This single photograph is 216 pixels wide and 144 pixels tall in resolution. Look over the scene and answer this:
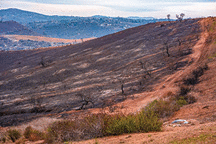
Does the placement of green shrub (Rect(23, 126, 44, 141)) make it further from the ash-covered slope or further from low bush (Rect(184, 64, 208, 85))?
low bush (Rect(184, 64, 208, 85))

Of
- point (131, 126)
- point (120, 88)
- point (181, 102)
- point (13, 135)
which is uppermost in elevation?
point (131, 126)

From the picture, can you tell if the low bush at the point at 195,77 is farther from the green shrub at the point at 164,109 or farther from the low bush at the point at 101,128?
the low bush at the point at 101,128

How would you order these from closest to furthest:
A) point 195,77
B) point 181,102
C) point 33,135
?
1. point 33,135
2. point 181,102
3. point 195,77

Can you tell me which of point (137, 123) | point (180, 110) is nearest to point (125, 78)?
point (180, 110)

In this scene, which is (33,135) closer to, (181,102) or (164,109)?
(164,109)

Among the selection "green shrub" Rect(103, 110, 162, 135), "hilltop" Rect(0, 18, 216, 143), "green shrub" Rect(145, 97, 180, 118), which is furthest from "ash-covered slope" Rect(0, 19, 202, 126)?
"green shrub" Rect(103, 110, 162, 135)

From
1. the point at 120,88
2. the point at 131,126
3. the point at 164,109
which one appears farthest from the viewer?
the point at 120,88

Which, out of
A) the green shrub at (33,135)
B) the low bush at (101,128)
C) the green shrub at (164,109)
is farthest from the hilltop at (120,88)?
the green shrub at (33,135)

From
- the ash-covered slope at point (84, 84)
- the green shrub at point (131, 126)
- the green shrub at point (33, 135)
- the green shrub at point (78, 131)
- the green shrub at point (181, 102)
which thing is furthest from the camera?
the ash-covered slope at point (84, 84)

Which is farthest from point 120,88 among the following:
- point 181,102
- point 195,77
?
point 181,102

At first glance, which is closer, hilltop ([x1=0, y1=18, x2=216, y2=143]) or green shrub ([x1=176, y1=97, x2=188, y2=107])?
green shrub ([x1=176, y1=97, x2=188, y2=107])

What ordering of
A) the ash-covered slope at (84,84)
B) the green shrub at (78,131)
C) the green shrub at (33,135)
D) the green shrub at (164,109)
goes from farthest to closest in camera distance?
the ash-covered slope at (84,84) < the green shrub at (164,109) < the green shrub at (33,135) < the green shrub at (78,131)

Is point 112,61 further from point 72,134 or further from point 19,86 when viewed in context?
point 72,134

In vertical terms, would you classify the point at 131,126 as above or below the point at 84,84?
above
